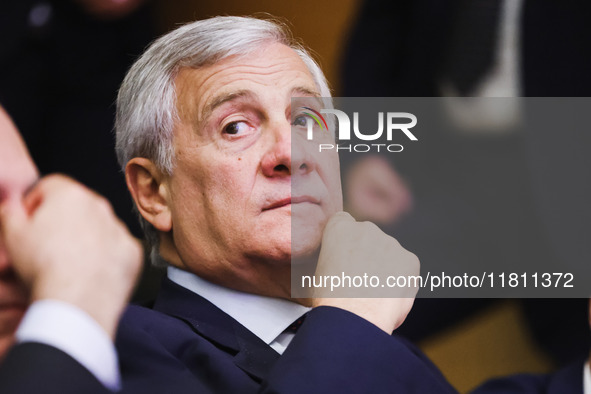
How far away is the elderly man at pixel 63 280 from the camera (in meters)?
0.70

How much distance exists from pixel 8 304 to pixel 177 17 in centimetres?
72

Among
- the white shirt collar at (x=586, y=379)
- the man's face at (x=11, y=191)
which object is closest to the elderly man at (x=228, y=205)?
the man's face at (x=11, y=191)

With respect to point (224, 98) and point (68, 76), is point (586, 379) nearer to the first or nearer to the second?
point (224, 98)

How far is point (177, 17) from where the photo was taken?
136cm

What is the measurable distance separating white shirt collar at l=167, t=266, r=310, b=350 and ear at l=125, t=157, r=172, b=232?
0.08 m

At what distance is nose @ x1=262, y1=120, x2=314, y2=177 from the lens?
1.03 m

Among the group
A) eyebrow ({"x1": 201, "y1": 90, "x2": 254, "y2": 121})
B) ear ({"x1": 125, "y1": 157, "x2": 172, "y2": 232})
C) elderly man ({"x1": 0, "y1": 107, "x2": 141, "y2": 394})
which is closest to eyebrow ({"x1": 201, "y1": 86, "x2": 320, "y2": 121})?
eyebrow ({"x1": 201, "y1": 90, "x2": 254, "y2": 121})

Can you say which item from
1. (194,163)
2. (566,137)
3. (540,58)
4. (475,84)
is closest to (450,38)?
(475,84)

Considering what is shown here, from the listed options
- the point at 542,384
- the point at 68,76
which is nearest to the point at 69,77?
the point at 68,76

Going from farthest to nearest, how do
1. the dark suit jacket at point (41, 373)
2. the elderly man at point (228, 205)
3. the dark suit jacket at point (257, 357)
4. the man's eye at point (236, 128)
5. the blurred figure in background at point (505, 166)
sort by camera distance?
the blurred figure in background at point (505, 166), the man's eye at point (236, 128), the elderly man at point (228, 205), the dark suit jacket at point (257, 357), the dark suit jacket at point (41, 373)

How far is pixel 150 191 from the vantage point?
1123mm

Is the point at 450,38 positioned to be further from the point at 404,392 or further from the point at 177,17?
the point at 404,392

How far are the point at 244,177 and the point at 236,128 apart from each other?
8 centimetres

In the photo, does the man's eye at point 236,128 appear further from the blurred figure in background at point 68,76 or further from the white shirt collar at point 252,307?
the blurred figure in background at point 68,76
